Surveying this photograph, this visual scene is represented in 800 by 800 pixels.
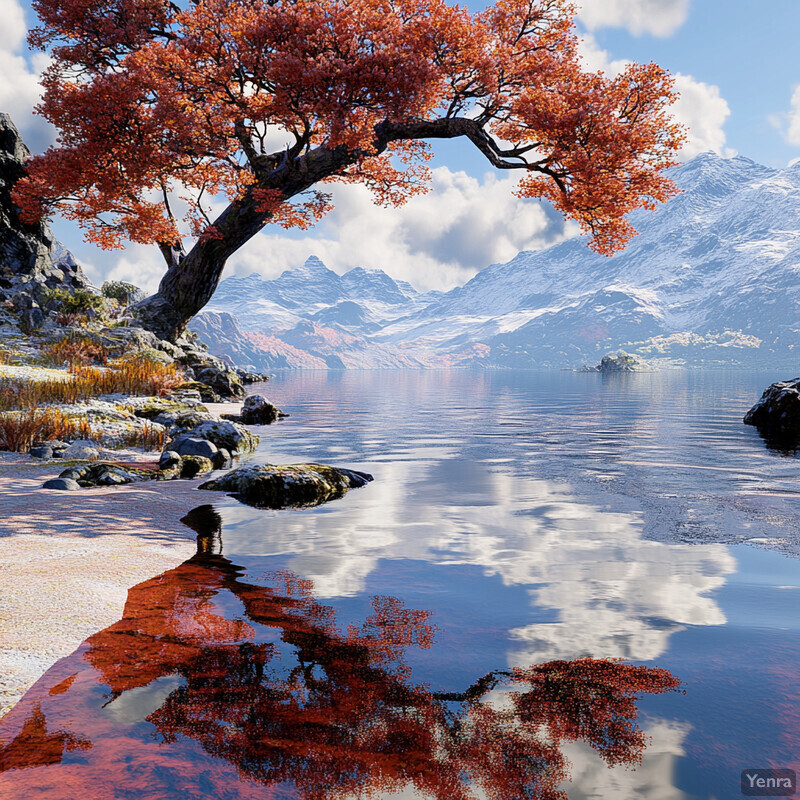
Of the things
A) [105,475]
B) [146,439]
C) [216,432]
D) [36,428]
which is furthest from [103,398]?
[105,475]

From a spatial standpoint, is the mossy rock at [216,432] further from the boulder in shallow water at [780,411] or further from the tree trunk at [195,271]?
the boulder in shallow water at [780,411]

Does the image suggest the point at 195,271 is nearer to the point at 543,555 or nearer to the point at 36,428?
the point at 36,428

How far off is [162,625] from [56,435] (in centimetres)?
921

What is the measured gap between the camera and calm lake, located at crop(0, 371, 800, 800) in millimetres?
2666

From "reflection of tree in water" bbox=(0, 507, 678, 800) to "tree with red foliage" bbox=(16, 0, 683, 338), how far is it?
14857 mm

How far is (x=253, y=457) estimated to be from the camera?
13.2 metres

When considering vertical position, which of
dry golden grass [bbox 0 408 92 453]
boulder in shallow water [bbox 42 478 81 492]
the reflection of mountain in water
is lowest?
the reflection of mountain in water

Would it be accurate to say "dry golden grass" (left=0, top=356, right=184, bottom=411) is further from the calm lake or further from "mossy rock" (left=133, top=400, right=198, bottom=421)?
the calm lake

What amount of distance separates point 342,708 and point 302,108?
1662 cm

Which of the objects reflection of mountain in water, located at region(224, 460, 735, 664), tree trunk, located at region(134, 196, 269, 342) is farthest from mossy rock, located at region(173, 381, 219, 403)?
reflection of mountain in water, located at region(224, 460, 735, 664)

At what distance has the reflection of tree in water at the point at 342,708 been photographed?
265cm

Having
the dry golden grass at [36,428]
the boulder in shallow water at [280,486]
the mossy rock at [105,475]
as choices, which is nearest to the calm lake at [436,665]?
the boulder in shallow water at [280,486]

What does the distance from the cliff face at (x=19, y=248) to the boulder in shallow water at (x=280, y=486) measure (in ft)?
62.9

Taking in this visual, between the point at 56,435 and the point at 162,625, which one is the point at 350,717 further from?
the point at 56,435
